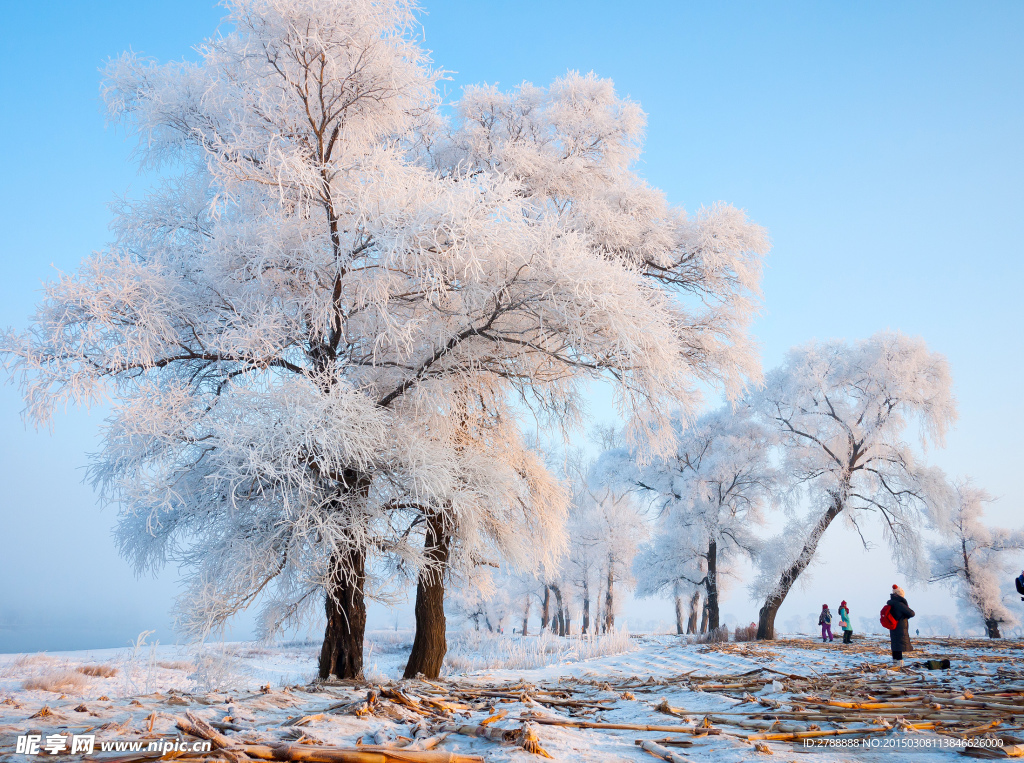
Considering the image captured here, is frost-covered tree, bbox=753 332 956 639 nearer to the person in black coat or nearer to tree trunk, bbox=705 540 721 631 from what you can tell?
tree trunk, bbox=705 540 721 631

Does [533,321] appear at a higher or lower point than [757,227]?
lower

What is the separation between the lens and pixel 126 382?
7.43m

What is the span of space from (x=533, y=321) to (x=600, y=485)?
20318mm

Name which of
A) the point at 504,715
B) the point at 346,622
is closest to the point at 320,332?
the point at 346,622

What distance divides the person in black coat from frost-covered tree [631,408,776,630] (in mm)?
9079

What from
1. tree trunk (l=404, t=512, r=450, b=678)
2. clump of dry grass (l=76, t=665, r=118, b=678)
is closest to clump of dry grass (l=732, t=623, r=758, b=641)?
tree trunk (l=404, t=512, r=450, b=678)

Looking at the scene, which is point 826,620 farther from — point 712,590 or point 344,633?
point 344,633

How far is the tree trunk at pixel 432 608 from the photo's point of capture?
336 inches

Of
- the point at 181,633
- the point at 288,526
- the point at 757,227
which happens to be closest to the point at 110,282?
the point at 288,526

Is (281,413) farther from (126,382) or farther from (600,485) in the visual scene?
(600,485)

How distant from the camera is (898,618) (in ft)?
32.1

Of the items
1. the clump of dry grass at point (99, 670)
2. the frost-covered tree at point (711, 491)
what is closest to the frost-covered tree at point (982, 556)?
the frost-covered tree at point (711, 491)

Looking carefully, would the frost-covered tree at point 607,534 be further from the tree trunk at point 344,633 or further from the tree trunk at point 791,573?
the tree trunk at point 344,633

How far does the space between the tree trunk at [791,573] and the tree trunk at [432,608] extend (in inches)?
486
